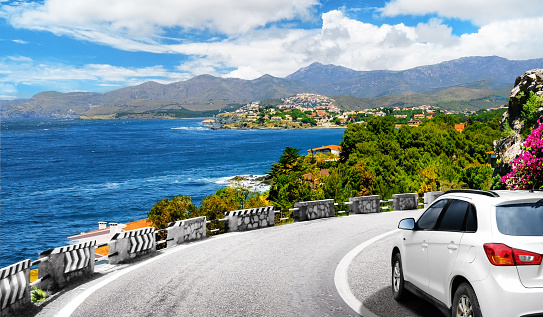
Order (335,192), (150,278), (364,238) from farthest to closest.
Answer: (335,192) < (364,238) < (150,278)

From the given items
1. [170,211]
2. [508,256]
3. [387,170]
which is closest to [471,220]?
[508,256]

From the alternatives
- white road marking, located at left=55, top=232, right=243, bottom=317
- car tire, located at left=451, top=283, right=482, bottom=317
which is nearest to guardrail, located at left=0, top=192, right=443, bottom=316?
white road marking, located at left=55, top=232, right=243, bottom=317

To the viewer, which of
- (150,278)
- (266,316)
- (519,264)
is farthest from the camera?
(150,278)

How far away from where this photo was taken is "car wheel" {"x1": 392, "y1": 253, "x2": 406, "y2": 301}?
7125mm

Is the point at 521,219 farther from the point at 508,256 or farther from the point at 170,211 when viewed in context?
the point at 170,211

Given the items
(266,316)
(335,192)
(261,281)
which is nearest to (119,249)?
(261,281)

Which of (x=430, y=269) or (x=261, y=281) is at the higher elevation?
(x=430, y=269)

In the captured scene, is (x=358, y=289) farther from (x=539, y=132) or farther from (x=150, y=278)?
(x=539, y=132)

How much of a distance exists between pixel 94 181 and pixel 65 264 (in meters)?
96.2

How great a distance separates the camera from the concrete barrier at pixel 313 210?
68.4 feet

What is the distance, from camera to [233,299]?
790 cm

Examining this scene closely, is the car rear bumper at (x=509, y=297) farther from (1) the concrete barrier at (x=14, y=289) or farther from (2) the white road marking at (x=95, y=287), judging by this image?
(1) the concrete barrier at (x=14, y=289)

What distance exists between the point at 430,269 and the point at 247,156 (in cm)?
13255

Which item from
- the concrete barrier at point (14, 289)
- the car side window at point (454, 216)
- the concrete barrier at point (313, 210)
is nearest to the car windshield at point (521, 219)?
the car side window at point (454, 216)
